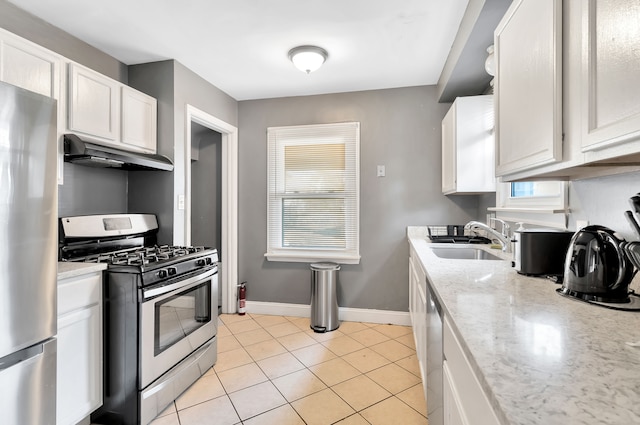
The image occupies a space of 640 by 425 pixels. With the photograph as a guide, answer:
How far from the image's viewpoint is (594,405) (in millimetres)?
515

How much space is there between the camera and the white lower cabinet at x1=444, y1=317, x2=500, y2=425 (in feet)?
2.24

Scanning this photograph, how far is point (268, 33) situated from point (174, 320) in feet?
6.74

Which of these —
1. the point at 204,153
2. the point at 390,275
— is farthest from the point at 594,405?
the point at 204,153

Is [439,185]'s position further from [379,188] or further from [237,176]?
[237,176]

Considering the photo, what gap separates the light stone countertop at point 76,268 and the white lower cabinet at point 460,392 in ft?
5.64

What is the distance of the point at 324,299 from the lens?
3.07 m

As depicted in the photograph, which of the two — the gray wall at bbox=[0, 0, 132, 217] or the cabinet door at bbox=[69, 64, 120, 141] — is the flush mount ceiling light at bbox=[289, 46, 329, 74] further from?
the gray wall at bbox=[0, 0, 132, 217]

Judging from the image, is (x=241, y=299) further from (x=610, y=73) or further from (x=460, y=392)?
(x=610, y=73)

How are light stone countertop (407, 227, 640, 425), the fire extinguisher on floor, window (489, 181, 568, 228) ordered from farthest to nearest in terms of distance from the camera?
1. the fire extinguisher on floor
2. window (489, 181, 568, 228)
3. light stone countertop (407, 227, 640, 425)

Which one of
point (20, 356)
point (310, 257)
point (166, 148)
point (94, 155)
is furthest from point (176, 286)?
point (310, 257)

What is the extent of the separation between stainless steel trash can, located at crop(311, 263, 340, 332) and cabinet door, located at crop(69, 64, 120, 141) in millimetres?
2075

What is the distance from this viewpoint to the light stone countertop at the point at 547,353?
1.68ft

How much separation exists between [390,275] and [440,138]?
148 centimetres

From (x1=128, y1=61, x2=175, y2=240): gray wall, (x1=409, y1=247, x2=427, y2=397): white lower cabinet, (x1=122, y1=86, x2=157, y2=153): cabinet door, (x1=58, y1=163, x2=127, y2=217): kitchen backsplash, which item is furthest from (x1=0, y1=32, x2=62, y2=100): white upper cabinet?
(x1=409, y1=247, x2=427, y2=397): white lower cabinet
